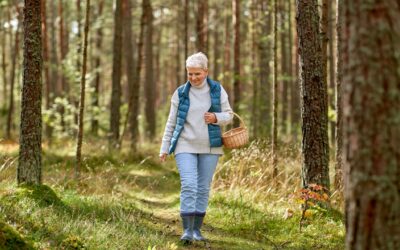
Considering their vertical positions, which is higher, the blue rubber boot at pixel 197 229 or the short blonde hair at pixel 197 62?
the short blonde hair at pixel 197 62

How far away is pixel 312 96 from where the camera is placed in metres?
7.57

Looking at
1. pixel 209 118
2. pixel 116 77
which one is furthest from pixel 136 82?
pixel 209 118

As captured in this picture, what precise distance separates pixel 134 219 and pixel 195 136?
5.10 feet

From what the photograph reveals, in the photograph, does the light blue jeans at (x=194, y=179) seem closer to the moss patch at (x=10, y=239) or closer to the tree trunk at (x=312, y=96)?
the tree trunk at (x=312, y=96)

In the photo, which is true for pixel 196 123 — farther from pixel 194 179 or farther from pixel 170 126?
pixel 194 179

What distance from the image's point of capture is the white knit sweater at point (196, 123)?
21.2 ft

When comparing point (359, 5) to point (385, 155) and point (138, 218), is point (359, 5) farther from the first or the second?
point (138, 218)

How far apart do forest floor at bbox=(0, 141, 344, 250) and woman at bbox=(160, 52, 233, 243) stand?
1.47ft

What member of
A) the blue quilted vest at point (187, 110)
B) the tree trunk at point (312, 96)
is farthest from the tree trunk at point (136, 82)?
the blue quilted vest at point (187, 110)

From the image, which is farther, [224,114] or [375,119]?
[224,114]

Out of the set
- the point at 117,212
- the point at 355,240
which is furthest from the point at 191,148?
the point at 355,240

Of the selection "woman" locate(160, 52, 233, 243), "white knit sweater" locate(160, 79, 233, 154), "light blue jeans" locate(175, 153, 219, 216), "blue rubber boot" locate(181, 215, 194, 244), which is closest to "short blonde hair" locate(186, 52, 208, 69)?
"woman" locate(160, 52, 233, 243)

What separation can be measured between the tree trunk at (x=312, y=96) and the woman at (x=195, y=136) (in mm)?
1483

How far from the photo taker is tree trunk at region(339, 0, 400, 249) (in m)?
3.10
